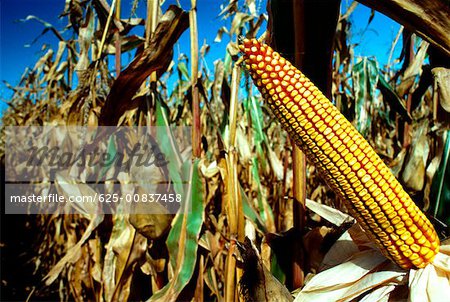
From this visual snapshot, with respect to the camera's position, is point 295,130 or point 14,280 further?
point 14,280

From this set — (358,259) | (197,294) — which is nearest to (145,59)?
(197,294)

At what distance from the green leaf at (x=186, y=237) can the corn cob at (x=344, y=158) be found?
0.84 meters

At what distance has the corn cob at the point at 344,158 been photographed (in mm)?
733

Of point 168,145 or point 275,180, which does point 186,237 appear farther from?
point 275,180

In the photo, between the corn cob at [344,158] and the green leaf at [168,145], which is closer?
the corn cob at [344,158]

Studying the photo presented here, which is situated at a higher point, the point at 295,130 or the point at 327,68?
the point at 327,68

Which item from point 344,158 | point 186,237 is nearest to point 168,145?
point 186,237

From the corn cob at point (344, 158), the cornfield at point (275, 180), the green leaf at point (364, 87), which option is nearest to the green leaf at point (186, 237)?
the cornfield at point (275, 180)

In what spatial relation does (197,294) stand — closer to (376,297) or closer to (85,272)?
(376,297)

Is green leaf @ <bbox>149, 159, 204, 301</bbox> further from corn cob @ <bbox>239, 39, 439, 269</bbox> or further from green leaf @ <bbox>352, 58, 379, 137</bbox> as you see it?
green leaf @ <bbox>352, 58, 379, 137</bbox>

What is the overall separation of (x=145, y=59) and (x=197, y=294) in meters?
0.94

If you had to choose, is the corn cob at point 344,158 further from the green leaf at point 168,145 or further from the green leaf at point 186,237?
the green leaf at point 168,145

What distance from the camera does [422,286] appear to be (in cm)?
77

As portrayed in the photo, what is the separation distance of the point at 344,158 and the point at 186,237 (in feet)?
3.05
